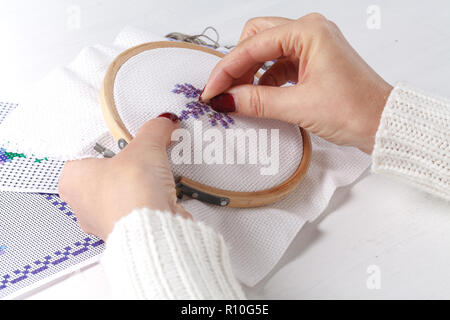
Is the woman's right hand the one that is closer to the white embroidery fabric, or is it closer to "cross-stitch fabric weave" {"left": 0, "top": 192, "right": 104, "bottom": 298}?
the white embroidery fabric

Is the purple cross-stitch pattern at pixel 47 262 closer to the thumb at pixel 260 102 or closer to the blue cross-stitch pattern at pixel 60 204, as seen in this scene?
the blue cross-stitch pattern at pixel 60 204

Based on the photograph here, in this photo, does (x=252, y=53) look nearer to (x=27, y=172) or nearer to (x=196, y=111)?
(x=196, y=111)

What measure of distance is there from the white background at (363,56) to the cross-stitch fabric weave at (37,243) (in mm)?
30

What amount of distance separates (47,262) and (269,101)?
49 centimetres

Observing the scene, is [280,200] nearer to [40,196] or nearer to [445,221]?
[445,221]

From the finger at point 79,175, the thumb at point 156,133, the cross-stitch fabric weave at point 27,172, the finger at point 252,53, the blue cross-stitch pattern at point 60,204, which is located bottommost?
the blue cross-stitch pattern at point 60,204

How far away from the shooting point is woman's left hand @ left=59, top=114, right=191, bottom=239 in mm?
817

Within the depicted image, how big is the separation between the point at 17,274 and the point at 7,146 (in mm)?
304

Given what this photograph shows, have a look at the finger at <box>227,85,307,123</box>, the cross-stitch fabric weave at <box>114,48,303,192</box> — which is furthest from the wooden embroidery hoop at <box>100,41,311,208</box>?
the finger at <box>227,85,307,123</box>

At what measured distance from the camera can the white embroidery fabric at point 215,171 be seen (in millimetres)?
984

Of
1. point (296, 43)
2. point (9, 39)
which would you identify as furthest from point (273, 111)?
point (9, 39)

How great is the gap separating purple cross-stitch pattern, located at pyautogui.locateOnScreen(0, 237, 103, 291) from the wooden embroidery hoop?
0.19 m

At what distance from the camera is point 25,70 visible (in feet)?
4.58

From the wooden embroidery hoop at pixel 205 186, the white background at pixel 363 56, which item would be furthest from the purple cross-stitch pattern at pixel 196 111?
the white background at pixel 363 56
